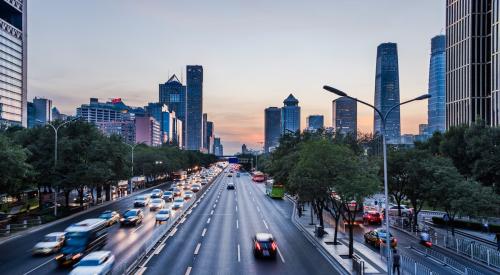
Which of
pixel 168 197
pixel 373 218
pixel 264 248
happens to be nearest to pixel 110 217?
pixel 264 248

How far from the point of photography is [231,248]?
32.4 metres

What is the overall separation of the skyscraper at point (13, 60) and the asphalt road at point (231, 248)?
511 feet

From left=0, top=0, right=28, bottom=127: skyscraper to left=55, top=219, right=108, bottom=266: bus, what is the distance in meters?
163

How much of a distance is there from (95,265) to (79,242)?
676 cm

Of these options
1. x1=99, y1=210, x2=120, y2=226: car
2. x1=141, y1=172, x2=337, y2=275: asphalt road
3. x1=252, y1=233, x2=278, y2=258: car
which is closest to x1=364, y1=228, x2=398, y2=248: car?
x1=141, y1=172, x2=337, y2=275: asphalt road

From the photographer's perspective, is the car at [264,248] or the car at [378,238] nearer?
the car at [264,248]

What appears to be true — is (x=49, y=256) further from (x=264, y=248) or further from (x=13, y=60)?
(x=13, y=60)

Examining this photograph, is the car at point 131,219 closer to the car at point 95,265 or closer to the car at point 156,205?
the car at point 156,205

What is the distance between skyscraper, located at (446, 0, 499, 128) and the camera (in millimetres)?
93938

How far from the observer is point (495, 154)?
1588 inches

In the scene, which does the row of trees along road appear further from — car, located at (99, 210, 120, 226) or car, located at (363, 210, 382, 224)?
car, located at (363, 210, 382, 224)

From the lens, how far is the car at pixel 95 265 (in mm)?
20580

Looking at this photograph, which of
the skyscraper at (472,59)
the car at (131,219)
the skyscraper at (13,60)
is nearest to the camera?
the car at (131,219)

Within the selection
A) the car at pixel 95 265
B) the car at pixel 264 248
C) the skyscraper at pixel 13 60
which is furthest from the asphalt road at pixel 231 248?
the skyscraper at pixel 13 60
